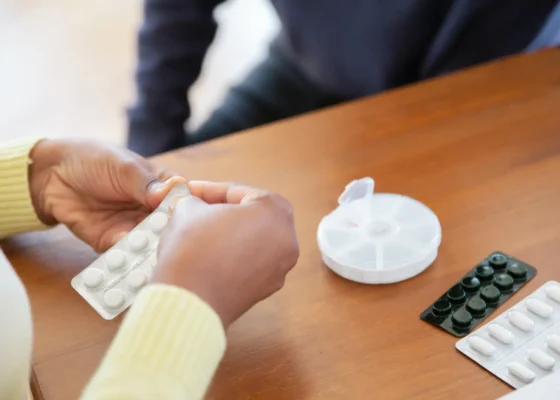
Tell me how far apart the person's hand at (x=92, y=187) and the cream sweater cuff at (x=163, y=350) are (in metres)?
0.15

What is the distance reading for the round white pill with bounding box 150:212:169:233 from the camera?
55 cm

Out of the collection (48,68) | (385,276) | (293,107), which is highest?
(385,276)

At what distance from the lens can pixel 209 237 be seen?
48 cm

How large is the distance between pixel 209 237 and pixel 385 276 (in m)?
0.14

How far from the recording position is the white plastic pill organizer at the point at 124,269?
0.53 m

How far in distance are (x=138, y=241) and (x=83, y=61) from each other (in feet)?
5.06

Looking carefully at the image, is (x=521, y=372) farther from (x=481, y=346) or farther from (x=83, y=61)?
(x=83, y=61)

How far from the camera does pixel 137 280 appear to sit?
53 centimetres

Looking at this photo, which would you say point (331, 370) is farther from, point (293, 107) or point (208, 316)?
point (293, 107)

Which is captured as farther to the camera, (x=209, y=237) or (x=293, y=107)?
(x=293, y=107)

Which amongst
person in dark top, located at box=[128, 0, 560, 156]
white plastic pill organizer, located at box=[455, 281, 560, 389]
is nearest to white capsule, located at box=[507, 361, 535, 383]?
white plastic pill organizer, located at box=[455, 281, 560, 389]

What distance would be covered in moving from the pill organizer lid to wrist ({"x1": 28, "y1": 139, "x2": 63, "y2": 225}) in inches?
9.6

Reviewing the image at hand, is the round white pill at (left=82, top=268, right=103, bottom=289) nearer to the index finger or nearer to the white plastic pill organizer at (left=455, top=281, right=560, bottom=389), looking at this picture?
the index finger

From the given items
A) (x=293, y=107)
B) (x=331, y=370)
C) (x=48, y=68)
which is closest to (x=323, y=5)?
(x=293, y=107)
